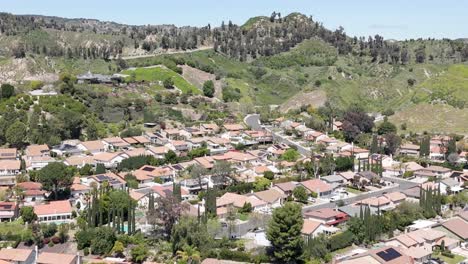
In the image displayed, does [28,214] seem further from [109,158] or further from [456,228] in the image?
[456,228]

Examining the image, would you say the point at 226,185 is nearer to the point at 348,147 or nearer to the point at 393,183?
the point at 393,183

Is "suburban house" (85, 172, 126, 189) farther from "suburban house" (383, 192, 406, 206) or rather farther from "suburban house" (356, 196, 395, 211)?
"suburban house" (383, 192, 406, 206)

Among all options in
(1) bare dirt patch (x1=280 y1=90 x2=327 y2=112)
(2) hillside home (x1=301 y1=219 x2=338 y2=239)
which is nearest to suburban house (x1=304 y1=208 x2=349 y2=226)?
(2) hillside home (x1=301 y1=219 x2=338 y2=239)

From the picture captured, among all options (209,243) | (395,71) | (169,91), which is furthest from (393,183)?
(395,71)

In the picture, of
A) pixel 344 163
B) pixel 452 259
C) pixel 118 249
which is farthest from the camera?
pixel 344 163

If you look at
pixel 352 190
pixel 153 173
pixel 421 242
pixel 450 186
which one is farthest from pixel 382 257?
pixel 153 173

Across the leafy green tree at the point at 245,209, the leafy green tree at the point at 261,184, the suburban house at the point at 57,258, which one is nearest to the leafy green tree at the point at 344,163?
the leafy green tree at the point at 261,184
